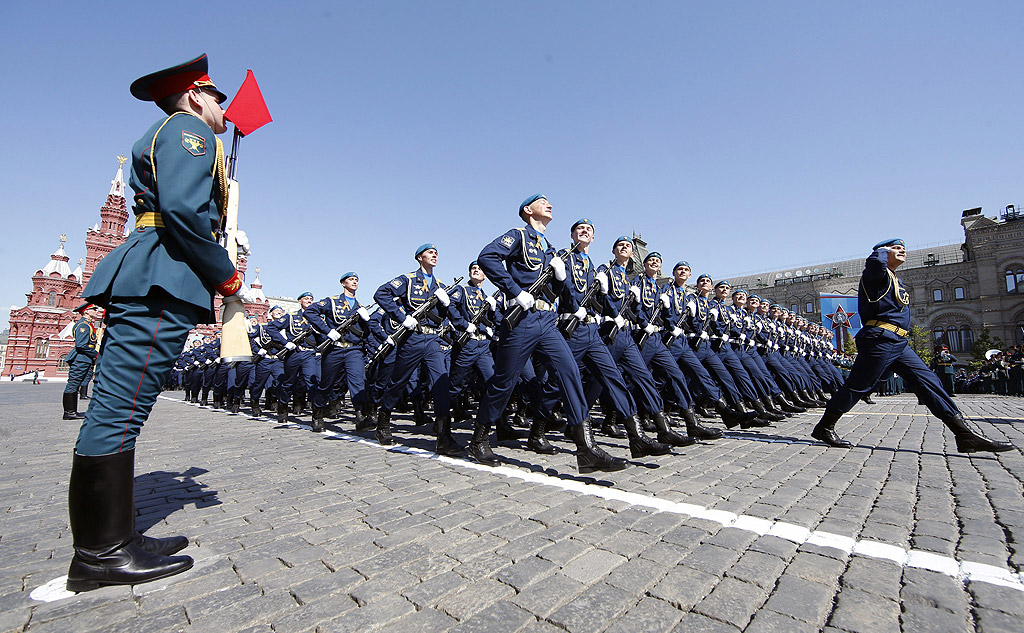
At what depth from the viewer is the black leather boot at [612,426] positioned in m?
6.87

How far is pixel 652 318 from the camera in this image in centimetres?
660

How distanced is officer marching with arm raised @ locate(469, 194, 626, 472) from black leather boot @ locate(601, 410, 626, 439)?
2.28 m

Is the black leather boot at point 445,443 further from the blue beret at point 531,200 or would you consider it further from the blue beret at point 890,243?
the blue beret at point 890,243

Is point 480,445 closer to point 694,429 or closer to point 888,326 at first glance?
point 694,429

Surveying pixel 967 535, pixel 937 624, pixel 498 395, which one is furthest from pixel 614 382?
pixel 937 624

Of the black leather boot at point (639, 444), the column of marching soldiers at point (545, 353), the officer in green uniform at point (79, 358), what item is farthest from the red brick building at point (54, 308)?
the black leather boot at point (639, 444)

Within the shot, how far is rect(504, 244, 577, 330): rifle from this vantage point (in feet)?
14.9

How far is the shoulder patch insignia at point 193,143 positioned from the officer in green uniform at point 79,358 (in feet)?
34.0

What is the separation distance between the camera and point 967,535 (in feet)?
8.54

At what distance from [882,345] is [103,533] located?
6723 mm

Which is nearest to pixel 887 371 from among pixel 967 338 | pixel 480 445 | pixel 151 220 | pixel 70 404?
pixel 480 445

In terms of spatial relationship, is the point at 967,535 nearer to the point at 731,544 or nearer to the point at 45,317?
the point at 731,544

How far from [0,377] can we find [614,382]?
7140cm

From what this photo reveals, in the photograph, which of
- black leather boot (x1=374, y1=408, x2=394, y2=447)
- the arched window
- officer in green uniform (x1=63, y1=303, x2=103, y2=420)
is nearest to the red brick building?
officer in green uniform (x1=63, y1=303, x2=103, y2=420)
